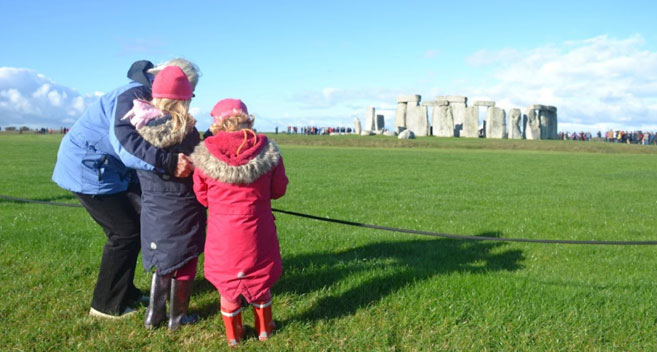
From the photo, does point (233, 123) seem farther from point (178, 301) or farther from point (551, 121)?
point (551, 121)

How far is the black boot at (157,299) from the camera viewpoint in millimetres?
4773

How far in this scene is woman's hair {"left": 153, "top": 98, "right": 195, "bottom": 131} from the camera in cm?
447

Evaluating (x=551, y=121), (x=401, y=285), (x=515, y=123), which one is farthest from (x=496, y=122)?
(x=401, y=285)

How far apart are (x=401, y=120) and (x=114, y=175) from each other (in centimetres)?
5967

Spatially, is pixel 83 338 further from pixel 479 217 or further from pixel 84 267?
pixel 479 217

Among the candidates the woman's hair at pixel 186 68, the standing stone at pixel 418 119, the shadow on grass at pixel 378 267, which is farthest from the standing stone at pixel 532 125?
the woman's hair at pixel 186 68

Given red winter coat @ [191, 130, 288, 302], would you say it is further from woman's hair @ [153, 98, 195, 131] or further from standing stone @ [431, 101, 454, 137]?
standing stone @ [431, 101, 454, 137]

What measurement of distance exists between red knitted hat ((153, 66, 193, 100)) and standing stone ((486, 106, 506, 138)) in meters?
58.7

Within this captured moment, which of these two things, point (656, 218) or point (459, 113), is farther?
point (459, 113)

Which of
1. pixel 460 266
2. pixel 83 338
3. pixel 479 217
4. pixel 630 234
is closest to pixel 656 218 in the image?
pixel 630 234

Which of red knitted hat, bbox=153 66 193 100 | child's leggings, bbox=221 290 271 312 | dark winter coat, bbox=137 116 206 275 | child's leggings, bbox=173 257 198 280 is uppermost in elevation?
red knitted hat, bbox=153 66 193 100

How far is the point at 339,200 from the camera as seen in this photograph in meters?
13.3

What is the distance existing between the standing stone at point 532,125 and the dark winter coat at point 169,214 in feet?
201

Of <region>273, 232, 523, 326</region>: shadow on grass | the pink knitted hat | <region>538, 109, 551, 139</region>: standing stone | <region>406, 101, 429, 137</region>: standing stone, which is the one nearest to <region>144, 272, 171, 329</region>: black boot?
<region>273, 232, 523, 326</region>: shadow on grass
